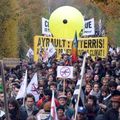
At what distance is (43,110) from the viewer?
11305 mm

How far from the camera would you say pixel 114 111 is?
35.0 feet

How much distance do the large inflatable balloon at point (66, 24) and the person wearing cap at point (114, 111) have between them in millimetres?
11880

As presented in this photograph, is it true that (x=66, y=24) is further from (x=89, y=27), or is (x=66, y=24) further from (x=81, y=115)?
(x=81, y=115)

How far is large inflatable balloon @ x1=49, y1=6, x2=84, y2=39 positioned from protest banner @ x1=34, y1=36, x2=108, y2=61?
274 mm

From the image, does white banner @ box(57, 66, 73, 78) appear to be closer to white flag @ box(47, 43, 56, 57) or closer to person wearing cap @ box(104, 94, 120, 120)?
person wearing cap @ box(104, 94, 120, 120)

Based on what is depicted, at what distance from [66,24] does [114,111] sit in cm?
1253

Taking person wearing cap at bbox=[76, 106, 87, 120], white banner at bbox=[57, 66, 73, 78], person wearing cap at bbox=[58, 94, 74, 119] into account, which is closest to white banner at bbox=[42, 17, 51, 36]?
white banner at bbox=[57, 66, 73, 78]

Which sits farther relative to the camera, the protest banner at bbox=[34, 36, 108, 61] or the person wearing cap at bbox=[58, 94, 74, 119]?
the protest banner at bbox=[34, 36, 108, 61]

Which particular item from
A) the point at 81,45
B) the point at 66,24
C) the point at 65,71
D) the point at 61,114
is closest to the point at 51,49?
the point at 81,45

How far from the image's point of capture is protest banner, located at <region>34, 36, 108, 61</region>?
21.7 m

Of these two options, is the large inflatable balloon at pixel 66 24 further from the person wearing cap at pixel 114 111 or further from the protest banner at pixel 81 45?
the person wearing cap at pixel 114 111

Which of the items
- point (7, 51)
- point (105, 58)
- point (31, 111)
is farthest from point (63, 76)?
point (7, 51)

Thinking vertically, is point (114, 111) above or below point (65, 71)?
below

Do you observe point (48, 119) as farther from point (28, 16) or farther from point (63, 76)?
point (28, 16)
